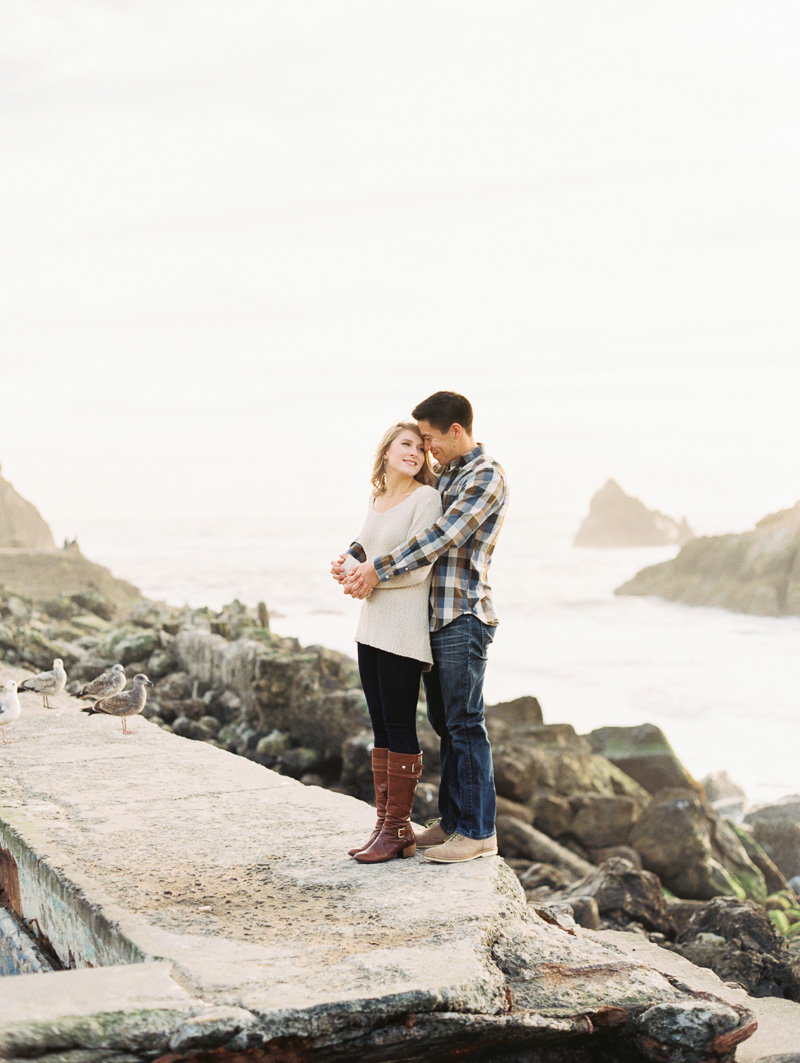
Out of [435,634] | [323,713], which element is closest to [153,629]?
[323,713]

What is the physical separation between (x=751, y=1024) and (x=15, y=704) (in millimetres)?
4401

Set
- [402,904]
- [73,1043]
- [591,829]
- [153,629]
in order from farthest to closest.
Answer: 1. [153,629]
2. [591,829]
3. [402,904]
4. [73,1043]

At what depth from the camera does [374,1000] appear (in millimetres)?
2826

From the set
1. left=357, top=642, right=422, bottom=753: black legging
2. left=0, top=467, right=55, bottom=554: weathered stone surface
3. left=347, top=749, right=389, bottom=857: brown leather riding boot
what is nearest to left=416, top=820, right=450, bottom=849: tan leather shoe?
left=347, top=749, right=389, bottom=857: brown leather riding boot

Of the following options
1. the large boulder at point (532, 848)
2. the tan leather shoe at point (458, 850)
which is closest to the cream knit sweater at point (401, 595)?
the tan leather shoe at point (458, 850)

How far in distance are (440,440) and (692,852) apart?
637 cm

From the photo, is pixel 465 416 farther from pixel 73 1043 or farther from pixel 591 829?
pixel 591 829

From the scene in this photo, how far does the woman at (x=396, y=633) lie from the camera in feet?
13.1

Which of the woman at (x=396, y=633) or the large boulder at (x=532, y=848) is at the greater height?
the woman at (x=396, y=633)

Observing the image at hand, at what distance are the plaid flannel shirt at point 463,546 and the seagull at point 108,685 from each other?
3.65 m

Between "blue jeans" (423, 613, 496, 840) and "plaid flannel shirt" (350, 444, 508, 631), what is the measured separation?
2.7 inches

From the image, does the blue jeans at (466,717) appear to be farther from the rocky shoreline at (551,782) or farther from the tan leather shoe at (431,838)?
the rocky shoreline at (551,782)

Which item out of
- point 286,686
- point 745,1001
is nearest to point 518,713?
point 286,686

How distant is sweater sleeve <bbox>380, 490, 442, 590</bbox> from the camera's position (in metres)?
3.98
